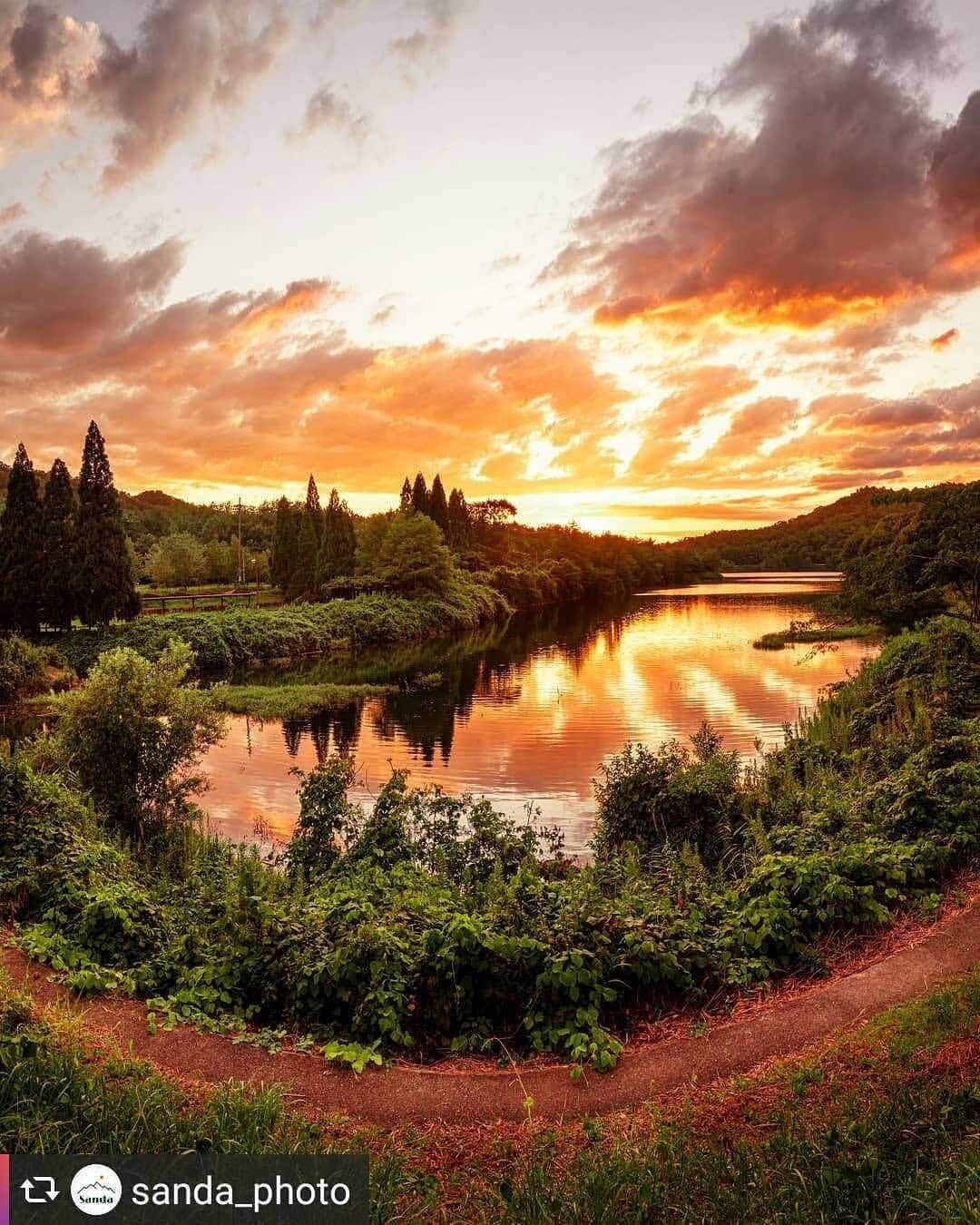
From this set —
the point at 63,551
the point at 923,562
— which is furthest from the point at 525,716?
the point at 63,551

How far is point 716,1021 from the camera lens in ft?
21.6

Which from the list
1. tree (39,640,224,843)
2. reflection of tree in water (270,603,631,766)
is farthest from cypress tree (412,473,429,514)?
tree (39,640,224,843)

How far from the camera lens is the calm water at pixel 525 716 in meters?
20.2

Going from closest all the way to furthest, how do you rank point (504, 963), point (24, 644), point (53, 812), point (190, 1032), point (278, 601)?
1. point (190, 1032)
2. point (504, 963)
3. point (53, 812)
4. point (24, 644)
5. point (278, 601)

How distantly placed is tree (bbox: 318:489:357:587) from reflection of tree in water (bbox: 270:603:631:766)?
15596mm

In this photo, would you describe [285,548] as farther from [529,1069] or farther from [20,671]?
[529,1069]

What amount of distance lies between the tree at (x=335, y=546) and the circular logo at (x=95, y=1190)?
68273mm

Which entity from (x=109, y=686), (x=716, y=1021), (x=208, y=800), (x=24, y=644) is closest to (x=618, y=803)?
(x=716, y=1021)

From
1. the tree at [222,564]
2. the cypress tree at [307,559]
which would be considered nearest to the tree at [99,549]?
the cypress tree at [307,559]

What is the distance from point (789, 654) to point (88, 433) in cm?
4083

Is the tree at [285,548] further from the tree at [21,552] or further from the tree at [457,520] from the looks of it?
the tree at [21,552]

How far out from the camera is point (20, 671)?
32219 millimetres

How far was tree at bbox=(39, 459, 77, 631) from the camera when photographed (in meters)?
41.2

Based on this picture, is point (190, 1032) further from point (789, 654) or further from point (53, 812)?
point (789, 654)
